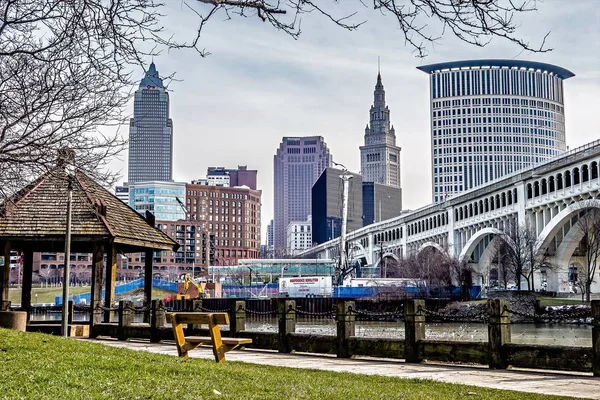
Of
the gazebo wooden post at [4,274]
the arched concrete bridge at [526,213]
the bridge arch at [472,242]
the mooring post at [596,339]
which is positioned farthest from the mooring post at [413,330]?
the bridge arch at [472,242]

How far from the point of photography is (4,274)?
25344 millimetres

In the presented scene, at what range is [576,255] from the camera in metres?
85.6

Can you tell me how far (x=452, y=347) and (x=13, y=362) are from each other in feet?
28.6

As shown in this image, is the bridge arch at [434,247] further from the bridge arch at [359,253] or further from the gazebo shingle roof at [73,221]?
the gazebo shingle roof at [73,221]

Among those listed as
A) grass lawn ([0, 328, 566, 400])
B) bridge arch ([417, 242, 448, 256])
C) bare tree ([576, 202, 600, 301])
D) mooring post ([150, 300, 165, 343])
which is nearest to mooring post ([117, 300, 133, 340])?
mooring post ([150, 300, 165, 343])

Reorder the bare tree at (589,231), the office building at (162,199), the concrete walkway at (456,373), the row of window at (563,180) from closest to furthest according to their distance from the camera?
the concrete walkway at (456,373) → the row of window at (563,180) → the bare tree at (589,231) → the office building at (162,199)

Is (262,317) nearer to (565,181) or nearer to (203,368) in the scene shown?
(565,181)

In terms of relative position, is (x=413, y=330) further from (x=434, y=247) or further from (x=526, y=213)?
(x=434, y=247)

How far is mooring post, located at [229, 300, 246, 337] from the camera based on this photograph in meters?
20.1

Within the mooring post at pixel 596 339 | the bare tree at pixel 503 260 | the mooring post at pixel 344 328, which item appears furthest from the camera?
the bare tree at pixel 503 260

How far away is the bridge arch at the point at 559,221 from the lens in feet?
227

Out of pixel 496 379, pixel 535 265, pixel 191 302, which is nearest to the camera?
pixel 496 379

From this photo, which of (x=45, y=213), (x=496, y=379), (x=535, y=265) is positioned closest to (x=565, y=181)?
(x=535, y=265)

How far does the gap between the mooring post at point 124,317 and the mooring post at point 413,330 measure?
36.4ft
